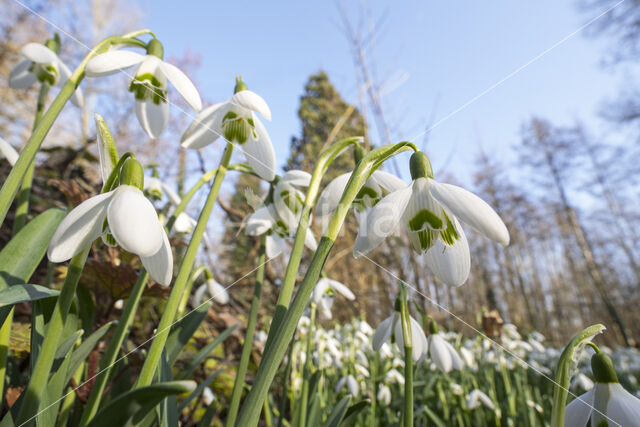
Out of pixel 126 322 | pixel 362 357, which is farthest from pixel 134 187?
pixel 362 357

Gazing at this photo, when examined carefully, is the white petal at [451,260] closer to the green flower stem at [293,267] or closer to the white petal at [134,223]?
the green flower stem at [293,267]

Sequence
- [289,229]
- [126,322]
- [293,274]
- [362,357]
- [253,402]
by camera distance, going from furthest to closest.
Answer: [362,357] → [289,229] → [126,322] → [293,274] → [253,402]

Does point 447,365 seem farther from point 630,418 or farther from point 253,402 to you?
point 253,402

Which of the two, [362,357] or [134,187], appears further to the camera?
[362,357]

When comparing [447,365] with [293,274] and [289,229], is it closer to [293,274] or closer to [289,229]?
[289,229]

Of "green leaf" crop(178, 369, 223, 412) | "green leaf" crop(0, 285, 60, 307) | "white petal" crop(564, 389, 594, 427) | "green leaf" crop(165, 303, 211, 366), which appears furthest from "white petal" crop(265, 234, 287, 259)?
"white petal" crop(564, 389, 594, 427)

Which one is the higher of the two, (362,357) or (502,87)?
(502,87)

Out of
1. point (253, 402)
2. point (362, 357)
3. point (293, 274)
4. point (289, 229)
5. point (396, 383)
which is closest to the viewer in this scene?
point (253, 402)

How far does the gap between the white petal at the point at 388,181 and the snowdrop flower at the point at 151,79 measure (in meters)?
0.33

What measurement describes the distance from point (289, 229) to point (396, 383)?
147cm

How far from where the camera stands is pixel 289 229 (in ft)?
2.84

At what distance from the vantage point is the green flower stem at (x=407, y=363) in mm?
558

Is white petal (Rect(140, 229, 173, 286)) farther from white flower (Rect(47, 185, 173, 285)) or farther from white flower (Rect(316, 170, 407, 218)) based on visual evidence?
white flower (Rect(316, 170, 407, 218))

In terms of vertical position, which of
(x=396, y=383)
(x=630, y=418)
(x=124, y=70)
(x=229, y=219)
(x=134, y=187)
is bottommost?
(x=396, y=383)
